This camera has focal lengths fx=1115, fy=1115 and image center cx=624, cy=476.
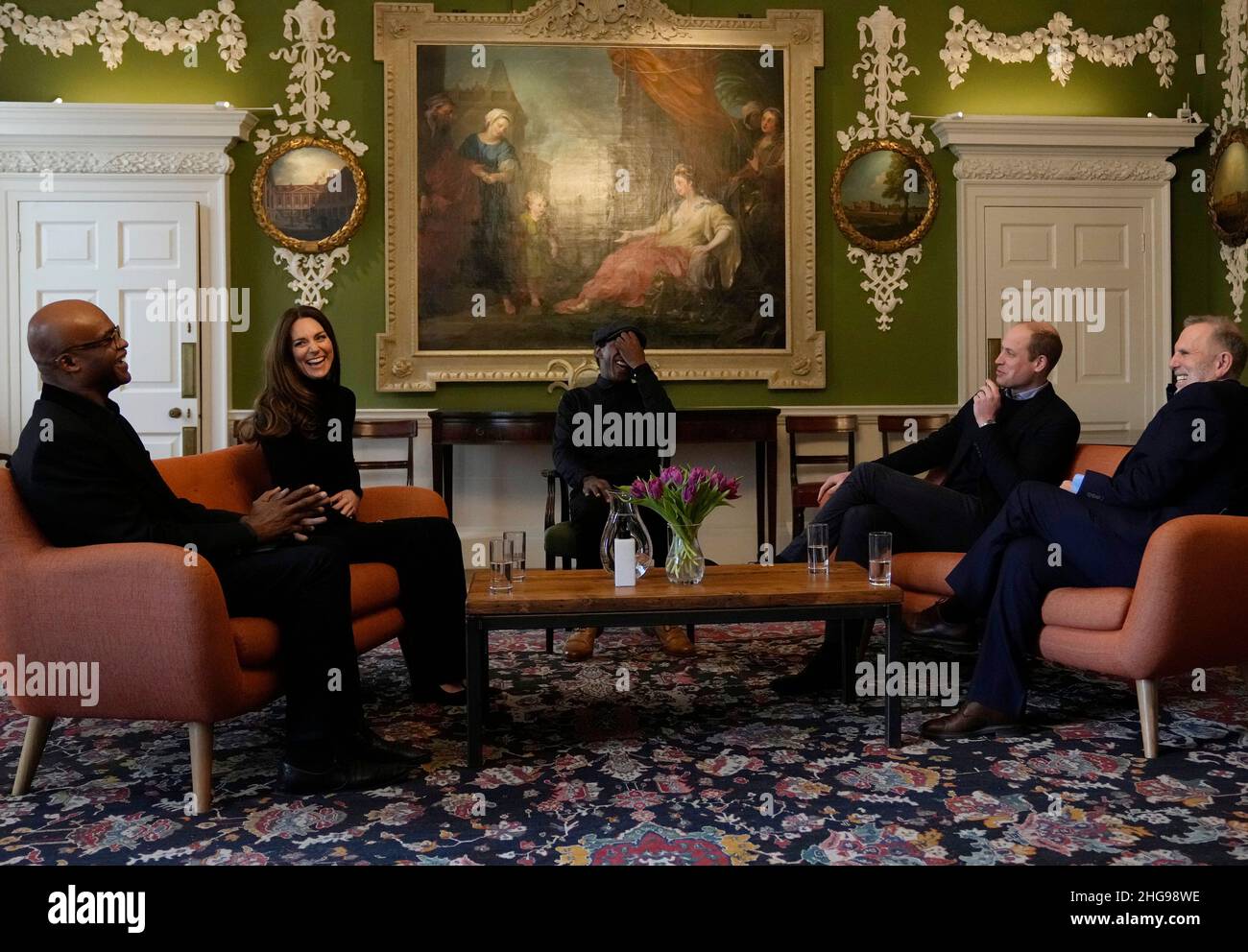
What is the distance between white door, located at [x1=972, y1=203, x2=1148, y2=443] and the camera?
717 cm

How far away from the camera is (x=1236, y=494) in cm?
334

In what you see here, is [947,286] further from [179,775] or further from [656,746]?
[179,775]

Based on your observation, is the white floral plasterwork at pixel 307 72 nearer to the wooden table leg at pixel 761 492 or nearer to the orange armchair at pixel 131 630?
the wooden table leg at pixel 761 492

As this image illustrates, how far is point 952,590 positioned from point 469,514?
3855 mm

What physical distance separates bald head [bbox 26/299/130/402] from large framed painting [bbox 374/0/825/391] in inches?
153

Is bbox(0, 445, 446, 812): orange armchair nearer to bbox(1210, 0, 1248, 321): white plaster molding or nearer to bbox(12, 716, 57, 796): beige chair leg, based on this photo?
bbox(12, 716, 57, 796): beige chair leg

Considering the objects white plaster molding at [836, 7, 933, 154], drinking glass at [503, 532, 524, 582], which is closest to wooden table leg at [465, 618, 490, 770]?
drinking glass at [503, 532, 524, 582]

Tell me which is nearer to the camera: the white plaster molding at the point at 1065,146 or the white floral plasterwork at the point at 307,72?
the white floral plasterwork at the point at 307,72

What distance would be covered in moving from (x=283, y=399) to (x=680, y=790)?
2.01 metres

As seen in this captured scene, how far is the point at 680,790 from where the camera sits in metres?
2.96

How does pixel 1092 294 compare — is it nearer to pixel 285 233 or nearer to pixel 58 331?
pixel 285 233

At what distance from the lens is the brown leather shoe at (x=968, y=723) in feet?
11.1

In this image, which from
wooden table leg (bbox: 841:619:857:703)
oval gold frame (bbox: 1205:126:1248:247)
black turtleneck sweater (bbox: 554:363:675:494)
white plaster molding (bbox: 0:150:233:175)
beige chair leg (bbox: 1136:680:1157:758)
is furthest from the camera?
oval gold frame (bbox: 1205:126:1248:247)

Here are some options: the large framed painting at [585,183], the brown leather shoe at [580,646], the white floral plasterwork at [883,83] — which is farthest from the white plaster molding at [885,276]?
the brown leather shoe at [580,646]
